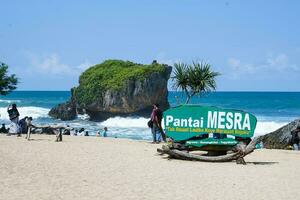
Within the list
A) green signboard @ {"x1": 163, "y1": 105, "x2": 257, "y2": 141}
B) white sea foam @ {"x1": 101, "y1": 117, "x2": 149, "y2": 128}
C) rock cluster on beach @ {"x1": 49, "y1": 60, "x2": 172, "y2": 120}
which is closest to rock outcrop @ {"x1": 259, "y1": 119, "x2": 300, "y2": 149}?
green signboard @ {"x1": 163, "y1": 105, "x2": 257, "y2": 141}

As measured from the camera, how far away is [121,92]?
180ft

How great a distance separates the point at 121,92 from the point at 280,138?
103 ft

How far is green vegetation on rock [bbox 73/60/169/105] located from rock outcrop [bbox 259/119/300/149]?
30052 mm

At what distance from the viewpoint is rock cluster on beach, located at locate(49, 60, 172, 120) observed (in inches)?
2164

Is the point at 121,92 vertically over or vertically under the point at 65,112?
over

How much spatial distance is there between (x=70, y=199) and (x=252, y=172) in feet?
20.4

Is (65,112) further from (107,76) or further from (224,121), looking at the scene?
(224,121)

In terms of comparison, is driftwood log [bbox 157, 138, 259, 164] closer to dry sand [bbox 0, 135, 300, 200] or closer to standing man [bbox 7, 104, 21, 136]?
dry sand [bbox 0, 135, 300, 200]

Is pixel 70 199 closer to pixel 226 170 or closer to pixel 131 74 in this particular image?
pixel 226 170

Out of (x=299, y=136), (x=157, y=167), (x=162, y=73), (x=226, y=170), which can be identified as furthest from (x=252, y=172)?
(x=162, y=73)

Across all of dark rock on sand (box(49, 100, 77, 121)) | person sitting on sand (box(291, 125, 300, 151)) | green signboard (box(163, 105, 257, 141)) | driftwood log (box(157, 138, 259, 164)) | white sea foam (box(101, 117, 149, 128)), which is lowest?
driftwood log (box(157, 138, 259, 164))

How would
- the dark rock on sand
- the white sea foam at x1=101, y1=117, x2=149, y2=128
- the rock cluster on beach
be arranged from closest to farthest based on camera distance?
the white sea foam at x1=101, y1=117, x2=149, y2=128, the rock cluster on beach, the dark rock on sand

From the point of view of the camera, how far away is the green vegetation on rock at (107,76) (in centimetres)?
5541

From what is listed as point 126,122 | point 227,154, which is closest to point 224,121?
point 227,154
